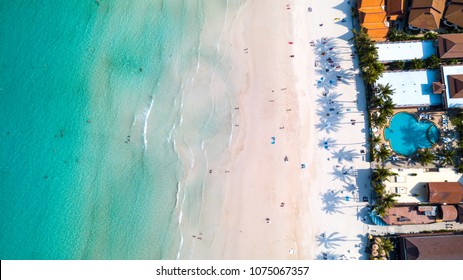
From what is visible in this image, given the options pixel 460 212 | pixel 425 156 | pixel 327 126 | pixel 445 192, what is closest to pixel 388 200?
pixel 445 192

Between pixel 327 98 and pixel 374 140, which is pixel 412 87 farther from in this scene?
pixel 327 98

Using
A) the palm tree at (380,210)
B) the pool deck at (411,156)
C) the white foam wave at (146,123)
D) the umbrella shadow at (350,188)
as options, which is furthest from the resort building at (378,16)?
the white foam wave at (146,123)

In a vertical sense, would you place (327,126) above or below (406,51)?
below

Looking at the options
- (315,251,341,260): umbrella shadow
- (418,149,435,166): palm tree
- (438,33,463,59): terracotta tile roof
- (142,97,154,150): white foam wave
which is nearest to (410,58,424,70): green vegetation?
(438,33,463,59): terracotta tile roof
